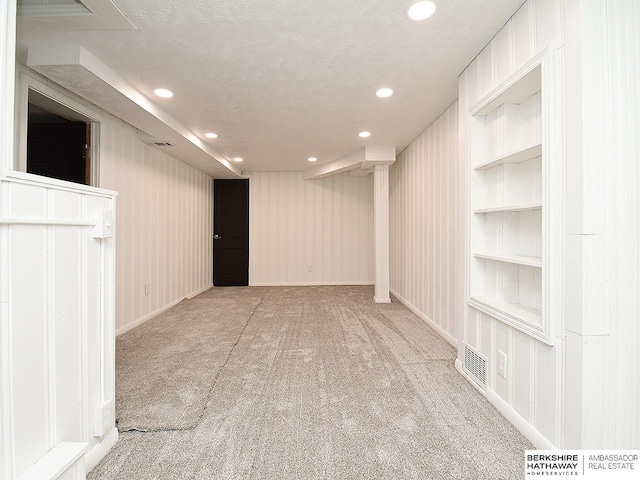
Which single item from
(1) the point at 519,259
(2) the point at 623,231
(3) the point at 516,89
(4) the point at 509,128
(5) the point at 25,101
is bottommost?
(1) the point at 519,259

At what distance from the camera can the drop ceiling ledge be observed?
78.4 inches

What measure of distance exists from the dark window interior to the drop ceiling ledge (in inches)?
18.6

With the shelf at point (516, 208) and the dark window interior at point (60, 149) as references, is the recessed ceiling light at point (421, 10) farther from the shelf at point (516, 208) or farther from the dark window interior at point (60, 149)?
the dark window interior at point (60, 149)

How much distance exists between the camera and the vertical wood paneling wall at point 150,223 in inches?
126

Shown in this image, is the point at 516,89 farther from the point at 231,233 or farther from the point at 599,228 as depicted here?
the point at 231,233

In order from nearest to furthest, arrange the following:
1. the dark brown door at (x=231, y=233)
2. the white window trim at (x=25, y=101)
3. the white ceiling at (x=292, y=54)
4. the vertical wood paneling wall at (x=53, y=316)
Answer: the vertical wood paneling wall at (x=53, y=316) < the white ceiling at (x=292, y=54) < the white window trim at (x=25, y=101) < the dark brown door at (x=231, y=233)

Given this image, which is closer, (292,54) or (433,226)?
(292,54)

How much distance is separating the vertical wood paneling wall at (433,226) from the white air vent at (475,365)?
0.28 meters

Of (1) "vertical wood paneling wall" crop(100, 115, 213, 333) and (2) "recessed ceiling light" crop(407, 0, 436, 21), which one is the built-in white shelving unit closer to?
(2) "recessed ceiling light" crop(407, 0, 436, 21)

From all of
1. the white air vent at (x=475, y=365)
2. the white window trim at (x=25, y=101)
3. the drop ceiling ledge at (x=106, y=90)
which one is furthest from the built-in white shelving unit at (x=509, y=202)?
the white window trim at (x=25, y=101)

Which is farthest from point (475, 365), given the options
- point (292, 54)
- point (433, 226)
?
point (292, 54)

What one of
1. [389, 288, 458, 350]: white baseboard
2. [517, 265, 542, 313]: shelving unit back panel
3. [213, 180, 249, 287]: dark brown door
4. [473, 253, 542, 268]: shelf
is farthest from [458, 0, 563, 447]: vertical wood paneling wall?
[213, 180, 249, 287]: dark brown door

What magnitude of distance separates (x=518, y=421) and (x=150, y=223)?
4122 millimetres

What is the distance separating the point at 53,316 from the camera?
3.86ft
